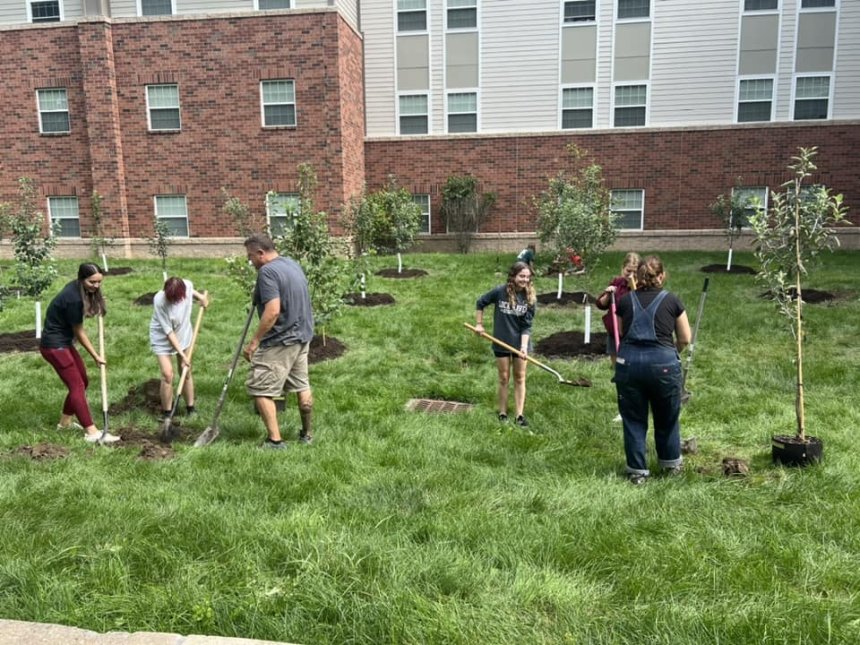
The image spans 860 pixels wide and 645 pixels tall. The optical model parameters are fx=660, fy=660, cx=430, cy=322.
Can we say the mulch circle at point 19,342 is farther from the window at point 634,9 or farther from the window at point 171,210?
the window at point 634,9

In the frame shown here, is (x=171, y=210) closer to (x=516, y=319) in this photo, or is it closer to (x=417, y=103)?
(x=417, y=103)

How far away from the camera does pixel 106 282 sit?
1553 cm

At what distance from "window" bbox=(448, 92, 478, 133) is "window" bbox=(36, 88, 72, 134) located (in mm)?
12059

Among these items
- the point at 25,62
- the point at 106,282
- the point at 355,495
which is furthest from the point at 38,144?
the point at 355,495

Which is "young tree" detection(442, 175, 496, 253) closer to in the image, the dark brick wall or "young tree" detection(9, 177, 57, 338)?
the dark brick wall

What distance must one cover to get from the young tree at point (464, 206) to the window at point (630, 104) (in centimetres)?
497

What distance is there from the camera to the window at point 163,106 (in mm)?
19984

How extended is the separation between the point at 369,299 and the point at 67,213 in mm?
12958

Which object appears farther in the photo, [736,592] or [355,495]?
[355,495]

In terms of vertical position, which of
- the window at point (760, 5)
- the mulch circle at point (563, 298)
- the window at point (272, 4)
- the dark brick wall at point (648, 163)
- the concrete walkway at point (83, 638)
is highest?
the window at point (272, 4)

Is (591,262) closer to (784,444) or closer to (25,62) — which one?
(784,444)

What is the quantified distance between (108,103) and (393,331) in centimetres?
1414

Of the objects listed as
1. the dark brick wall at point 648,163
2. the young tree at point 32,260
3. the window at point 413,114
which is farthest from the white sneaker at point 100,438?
the window at point 413,114

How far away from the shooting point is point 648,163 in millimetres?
21391
